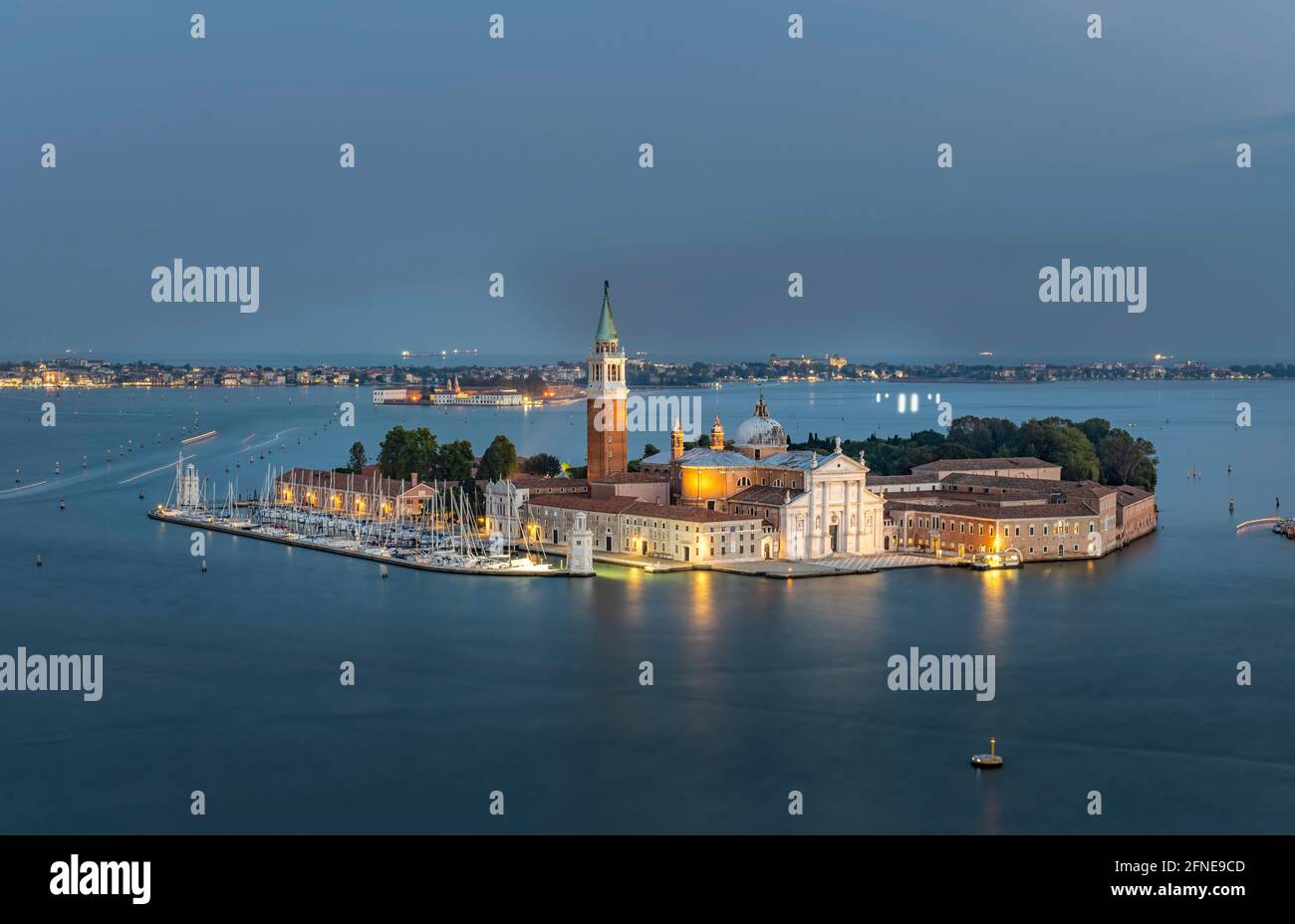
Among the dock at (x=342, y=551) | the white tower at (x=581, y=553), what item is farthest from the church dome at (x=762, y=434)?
the dock at (x=342, y=551)

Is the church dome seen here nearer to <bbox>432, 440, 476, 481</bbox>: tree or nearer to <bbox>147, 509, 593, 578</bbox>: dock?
<bbox>147, 509, 593, 578</bbox>: dock

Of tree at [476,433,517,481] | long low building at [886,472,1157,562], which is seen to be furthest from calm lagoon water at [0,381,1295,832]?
tree at [476,433,517,481]

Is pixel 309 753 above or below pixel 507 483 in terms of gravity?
below

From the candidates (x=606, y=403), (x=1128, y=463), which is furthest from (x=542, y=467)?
(x=1128, y=463)

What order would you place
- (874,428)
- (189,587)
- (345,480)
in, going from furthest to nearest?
(874,428) → (345,480) → (189,587)

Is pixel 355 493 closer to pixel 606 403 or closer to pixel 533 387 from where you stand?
pixel 606 403
